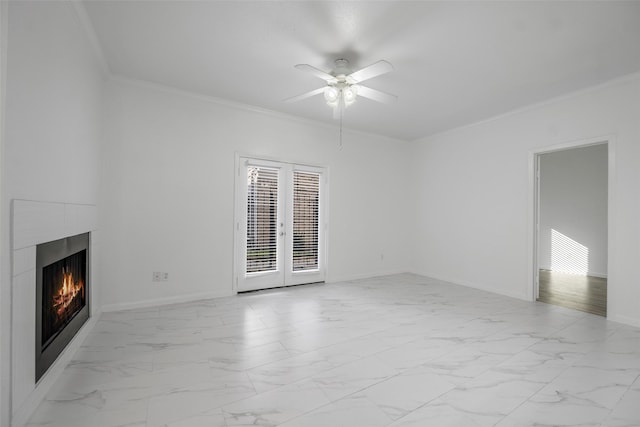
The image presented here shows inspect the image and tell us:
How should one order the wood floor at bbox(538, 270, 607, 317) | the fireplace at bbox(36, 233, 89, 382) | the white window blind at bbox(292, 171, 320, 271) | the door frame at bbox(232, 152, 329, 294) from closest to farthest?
the fireplace at bbox(36, 233, 89, 382), the wood floor at bbox(538, 270, 607, 317), the door frame at bbox(232, 152, 329, 294), the white window blind at bbox(292, 171, 320, 271)

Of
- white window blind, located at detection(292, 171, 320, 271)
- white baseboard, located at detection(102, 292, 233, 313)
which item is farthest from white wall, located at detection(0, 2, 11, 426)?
white window blind, located at detection(292, 171, 320, 271)

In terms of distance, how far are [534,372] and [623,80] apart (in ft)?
11.6

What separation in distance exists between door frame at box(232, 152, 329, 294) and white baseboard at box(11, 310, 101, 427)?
1929mm

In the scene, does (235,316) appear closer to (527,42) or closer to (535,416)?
(535,416)

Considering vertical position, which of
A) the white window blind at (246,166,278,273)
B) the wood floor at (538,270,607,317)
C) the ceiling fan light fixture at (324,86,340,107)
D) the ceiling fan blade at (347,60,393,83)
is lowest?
the wood floor at (538,270,607,317)

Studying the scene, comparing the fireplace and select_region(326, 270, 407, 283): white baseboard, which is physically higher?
the fireplace

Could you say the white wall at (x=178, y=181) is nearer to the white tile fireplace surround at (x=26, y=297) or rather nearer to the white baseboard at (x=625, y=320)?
the white tile fireplace surround at (x=26, y=297)

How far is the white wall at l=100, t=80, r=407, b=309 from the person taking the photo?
3.69 metres

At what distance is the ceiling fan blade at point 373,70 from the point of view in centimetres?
263

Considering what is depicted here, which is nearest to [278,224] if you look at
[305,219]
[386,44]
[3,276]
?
[305,219]

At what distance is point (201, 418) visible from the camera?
1.79m

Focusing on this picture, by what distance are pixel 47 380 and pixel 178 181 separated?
2571mm

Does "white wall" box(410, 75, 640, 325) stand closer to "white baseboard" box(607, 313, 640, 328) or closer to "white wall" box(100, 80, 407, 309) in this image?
"white baseboard" box(607, 313, 640, 328)

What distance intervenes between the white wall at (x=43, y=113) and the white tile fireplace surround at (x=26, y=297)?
14 mm
